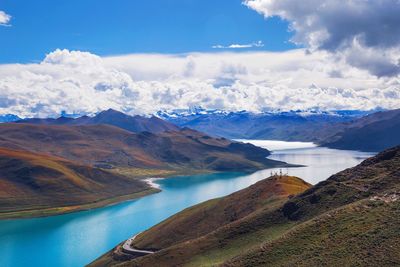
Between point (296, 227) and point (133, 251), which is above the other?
point (296, 227)

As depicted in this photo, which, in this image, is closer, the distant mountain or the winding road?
the distant mountain

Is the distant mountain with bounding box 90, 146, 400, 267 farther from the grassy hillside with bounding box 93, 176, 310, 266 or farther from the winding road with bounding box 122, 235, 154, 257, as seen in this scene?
the winding road with bounding box 122, 235, 154, 257

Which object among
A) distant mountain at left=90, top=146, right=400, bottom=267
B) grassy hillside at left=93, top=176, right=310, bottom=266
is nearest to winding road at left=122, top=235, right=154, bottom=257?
distant mountain at left=90, top=146, right=400, bottom=267

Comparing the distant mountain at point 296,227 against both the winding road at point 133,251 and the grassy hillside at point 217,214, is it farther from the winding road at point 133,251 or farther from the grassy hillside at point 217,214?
the winding road at point 133,251

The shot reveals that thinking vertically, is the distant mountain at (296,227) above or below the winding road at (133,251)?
above

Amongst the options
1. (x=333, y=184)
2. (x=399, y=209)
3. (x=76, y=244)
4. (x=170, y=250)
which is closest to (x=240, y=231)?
(x=170, y=250)

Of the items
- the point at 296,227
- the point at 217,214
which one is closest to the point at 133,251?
the point at 217,214

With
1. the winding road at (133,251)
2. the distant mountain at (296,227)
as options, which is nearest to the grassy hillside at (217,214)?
the distant mountain at (296,227)

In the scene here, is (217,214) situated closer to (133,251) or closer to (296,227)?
(133,251)

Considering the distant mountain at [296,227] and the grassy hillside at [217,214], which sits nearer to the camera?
the distant mountain at [296,227]
